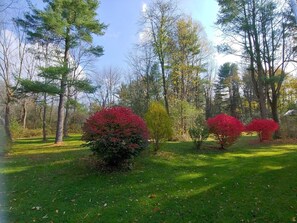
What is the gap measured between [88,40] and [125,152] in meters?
11.3

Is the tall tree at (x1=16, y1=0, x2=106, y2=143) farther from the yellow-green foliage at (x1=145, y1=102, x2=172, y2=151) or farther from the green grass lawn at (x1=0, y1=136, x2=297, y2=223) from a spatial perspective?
the green grass lawn at (x1=0, y1=136, x2=297, y2=223)

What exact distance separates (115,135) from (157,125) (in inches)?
116

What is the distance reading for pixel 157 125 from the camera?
30.9 feet

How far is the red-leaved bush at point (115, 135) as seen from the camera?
6.68m

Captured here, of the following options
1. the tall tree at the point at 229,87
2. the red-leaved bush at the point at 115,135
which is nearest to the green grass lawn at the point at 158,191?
the red-leaved bush at the point at 115,135

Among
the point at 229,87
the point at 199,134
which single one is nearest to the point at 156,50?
the point at 199,134

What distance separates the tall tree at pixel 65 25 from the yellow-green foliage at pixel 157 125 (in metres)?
7.10

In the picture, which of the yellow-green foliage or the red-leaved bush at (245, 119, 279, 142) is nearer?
the yellow-green foliage

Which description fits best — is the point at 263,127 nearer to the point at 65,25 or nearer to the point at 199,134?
the point at 199,134

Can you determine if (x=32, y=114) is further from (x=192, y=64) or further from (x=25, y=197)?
(x=25, y=197)

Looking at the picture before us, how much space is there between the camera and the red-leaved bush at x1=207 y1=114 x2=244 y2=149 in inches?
406

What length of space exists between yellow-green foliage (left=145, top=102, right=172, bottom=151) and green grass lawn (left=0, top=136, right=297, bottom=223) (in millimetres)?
1315

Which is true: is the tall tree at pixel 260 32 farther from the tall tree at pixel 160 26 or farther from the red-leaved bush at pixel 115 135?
the red-leaved bush at pixel 115 135

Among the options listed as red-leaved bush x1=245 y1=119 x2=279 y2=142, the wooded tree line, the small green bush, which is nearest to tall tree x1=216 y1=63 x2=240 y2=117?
the wooded tree line
